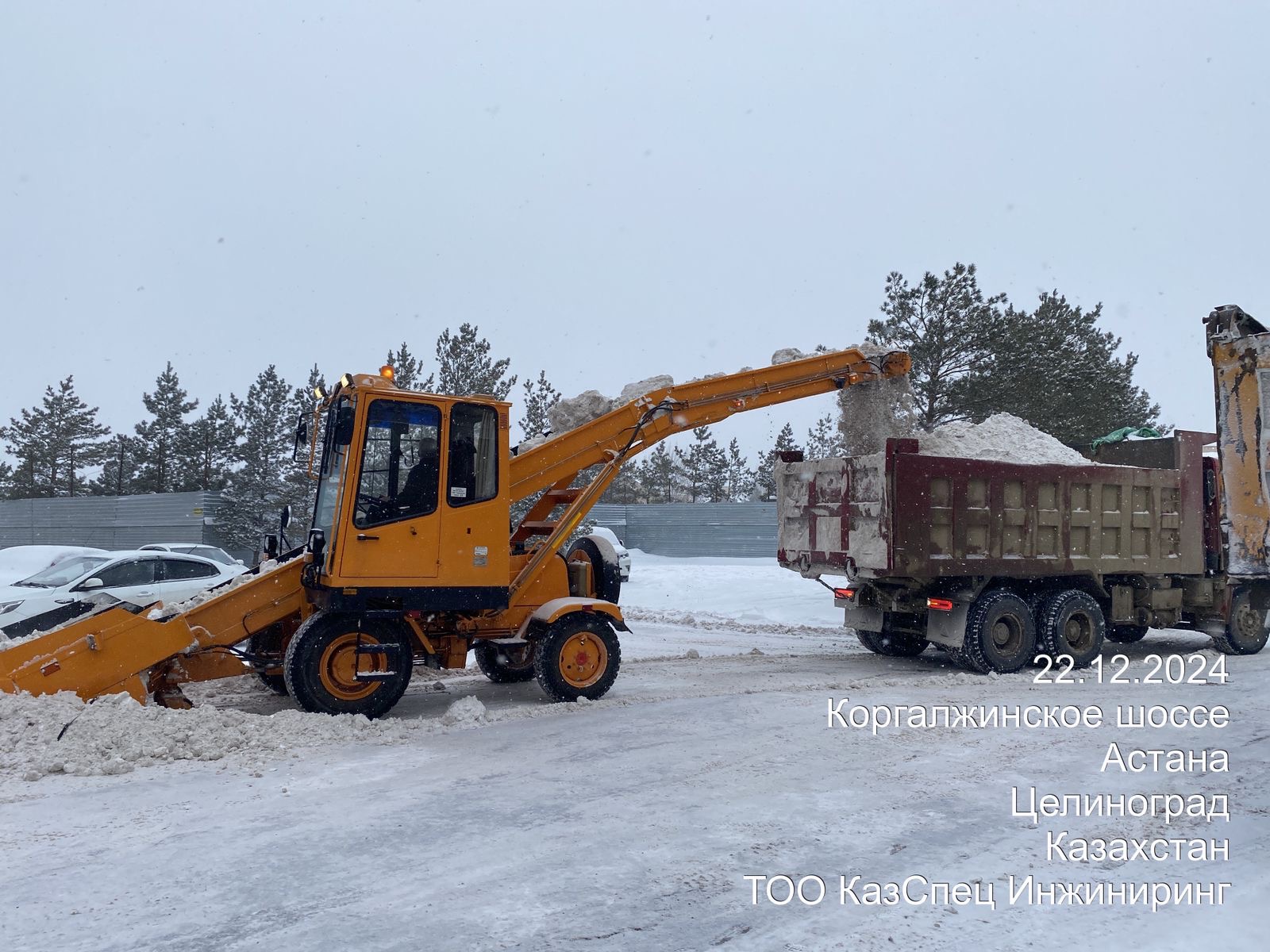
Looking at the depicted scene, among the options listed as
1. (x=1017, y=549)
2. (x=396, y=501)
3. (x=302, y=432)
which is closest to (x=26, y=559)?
(x=302, y=432)

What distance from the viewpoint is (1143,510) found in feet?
38.8

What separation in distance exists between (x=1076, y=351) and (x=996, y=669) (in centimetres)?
1696

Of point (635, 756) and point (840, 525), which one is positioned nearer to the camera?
point (635, 756)

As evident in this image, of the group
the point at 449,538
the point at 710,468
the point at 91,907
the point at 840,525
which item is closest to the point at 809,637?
the point at 840,525

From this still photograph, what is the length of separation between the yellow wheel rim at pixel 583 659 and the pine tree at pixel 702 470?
148 ft

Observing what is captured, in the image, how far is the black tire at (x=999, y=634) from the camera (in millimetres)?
10750

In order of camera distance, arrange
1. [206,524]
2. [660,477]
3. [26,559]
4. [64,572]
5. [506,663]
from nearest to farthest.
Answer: [506,663] → [64,572] → [26,559] → [206,524] → [660,477]

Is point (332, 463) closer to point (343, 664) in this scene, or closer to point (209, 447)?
point (343, 664)

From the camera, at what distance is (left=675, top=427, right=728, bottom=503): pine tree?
54.6m

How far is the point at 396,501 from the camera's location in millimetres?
8227

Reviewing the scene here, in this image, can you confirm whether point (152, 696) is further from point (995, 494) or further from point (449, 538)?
point (995, 494)

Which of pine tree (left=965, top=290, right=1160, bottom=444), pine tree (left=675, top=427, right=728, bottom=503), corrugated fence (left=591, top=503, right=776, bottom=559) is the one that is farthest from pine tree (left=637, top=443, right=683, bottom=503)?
pine tree (left=965, top=290, right=1160, bottom=444)

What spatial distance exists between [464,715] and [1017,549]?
20.8ft

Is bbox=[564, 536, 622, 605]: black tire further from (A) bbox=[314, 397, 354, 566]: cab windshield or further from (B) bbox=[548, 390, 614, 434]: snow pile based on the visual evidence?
(A) bbox=[314, 397, 354, 566]: cab windshield
